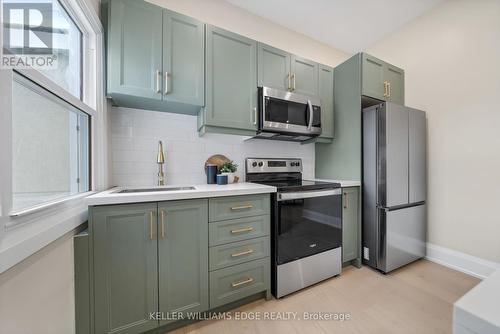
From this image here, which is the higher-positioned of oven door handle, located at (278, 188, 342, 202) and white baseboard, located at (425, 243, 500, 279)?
oven door handle, located at (278, 188, 342, 202)

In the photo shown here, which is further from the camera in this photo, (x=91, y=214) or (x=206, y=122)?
(x=206, y=122)

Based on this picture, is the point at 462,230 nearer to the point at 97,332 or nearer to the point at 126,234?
the point at 126,234

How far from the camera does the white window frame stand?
0.60 metres

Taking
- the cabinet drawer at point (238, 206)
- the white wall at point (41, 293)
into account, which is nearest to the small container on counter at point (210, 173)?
the cabinet drawer at point (238, 206)

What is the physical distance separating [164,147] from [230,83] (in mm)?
853

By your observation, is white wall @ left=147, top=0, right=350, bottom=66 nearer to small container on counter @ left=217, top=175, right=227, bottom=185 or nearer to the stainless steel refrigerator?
the stainless steel refrigerator

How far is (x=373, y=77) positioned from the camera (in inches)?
82.4

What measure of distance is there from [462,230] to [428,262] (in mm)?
496

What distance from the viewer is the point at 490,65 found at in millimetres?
1781

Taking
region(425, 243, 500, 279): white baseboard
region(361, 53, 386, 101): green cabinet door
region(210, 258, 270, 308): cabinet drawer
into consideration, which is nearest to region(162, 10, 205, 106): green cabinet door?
region(210, 258, 270, 308): cabinet drawer

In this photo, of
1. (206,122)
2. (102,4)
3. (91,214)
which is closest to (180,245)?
(91,214)

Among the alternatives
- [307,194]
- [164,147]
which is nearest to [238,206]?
[307,194]

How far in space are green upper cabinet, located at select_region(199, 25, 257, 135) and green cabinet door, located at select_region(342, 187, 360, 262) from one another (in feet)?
4.05

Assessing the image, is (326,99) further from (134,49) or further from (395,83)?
(134,49)
